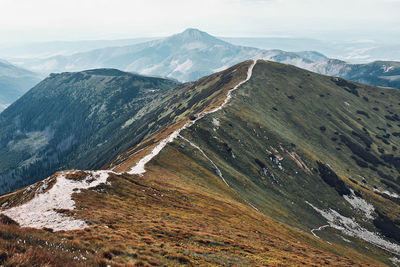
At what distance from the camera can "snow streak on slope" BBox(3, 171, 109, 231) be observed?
98.8ft

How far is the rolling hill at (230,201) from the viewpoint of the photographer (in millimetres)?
26031

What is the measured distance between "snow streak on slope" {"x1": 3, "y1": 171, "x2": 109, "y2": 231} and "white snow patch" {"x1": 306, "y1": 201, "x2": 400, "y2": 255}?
94.3 metres

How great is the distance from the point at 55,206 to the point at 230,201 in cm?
4938

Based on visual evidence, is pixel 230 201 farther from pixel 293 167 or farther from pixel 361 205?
pixel 361 205

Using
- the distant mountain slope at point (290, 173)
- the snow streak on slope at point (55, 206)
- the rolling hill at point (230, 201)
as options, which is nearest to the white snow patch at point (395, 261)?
the rolling hill at point (230, 201)

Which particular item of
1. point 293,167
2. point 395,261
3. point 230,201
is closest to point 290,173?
point 293,167

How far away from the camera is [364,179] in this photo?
155000 millimetres

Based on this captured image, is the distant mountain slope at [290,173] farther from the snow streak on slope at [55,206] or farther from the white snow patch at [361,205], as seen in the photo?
the snow streak on slope at [55,206]

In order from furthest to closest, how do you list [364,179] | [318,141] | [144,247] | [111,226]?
1. [318,141]
2. [364,179]
3. [111,226]
4. [144,247]

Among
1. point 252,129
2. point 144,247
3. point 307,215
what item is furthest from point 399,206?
point 144,247

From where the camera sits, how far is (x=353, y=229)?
341 ft

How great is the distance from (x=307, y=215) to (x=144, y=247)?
94.5m

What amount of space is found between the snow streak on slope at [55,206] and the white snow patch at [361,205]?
386 feet

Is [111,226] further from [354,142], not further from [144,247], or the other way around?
[354,142]
